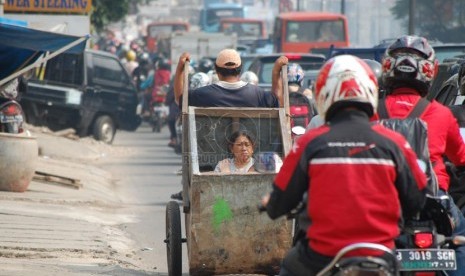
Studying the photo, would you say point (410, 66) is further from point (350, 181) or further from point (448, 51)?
point (448, 51)

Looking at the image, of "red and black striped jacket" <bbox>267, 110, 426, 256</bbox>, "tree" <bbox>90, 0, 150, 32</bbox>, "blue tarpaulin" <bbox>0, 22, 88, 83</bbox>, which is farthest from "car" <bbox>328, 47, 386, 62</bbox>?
"tree" <bbox>90, 0, 150, 32</bbox>

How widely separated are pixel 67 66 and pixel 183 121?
51.7 ft

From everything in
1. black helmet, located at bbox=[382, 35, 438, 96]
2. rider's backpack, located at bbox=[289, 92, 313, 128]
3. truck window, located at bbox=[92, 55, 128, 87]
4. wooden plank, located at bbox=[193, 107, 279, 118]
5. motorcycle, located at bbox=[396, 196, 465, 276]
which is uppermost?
black helmet, located at bbox=[382, 35, 438, 96]

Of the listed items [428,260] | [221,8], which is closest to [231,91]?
[428,260]

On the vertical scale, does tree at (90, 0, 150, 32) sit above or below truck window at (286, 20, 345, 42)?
above

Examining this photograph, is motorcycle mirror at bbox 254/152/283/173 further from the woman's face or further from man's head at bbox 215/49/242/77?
man's head at bbox 215/49/242/77

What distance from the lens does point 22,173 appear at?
611 inches

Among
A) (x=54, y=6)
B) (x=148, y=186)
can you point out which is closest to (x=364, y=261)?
(x=148, y=186)

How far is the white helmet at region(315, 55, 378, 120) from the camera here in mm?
5230

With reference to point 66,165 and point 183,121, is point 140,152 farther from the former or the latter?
point 183,121

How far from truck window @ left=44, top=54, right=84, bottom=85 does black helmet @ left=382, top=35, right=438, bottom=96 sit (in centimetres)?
1841

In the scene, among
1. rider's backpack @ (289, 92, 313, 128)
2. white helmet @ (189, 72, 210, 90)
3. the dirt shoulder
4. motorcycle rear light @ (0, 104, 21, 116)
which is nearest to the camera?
the dirt shoulder

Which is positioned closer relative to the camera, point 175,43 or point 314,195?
point 314,195

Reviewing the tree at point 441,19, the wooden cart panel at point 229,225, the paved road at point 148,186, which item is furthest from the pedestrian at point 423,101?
the tree at point 441,19
